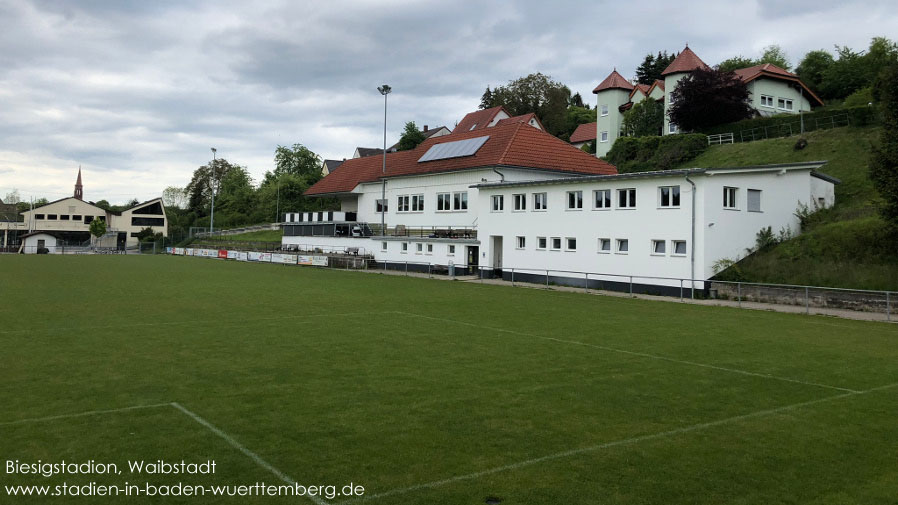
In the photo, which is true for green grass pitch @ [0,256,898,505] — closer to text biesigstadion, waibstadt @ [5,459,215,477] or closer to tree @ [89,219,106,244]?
text biesigstadion, waibstadt @ [5,459,215,477]

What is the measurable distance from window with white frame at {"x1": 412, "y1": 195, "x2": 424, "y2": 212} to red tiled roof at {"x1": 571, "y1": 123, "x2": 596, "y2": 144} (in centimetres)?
4119

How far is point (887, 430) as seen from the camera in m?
8.62

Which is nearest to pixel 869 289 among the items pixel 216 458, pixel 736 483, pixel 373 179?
pixel 736 483

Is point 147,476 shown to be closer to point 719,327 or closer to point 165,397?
point 165,397

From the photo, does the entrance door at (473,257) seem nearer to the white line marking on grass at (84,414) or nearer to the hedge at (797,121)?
the hedge at (797,121)

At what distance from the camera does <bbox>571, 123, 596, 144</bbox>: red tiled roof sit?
88688 mm

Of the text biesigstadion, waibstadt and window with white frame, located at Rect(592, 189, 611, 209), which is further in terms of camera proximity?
window with white frame, located at Rect(592, 189, 611, 209)

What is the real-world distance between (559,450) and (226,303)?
61.2ft

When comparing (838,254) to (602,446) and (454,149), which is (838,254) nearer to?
(602,446)

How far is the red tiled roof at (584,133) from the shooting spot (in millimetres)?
88688

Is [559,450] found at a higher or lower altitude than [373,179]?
lower

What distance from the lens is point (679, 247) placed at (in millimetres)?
30578

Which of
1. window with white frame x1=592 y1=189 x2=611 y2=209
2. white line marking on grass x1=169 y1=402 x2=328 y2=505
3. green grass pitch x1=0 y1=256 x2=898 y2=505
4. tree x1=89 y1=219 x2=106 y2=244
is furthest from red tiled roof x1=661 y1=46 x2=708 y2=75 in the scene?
tree x1=89 y1=219 x2=106 y2=244

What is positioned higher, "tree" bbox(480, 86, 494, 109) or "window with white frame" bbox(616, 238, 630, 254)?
"tree" bbox(480, 86, 494, 109)
